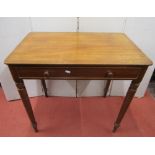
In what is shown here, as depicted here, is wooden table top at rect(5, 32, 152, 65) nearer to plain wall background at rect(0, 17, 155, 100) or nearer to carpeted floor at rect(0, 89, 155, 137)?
plain wall background at rect(0, 17, 155, 100)

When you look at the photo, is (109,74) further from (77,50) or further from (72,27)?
(72,27)

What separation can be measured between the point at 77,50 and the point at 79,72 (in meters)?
0.16

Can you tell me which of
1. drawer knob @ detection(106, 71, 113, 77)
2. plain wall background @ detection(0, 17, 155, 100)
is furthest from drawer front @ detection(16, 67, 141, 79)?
plain wall background @ detection(0, 17, 155, 100)

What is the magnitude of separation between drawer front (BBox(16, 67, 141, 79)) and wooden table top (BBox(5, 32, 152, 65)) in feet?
0.15

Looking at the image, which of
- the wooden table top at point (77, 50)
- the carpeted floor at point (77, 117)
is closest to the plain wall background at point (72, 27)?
the wooden table top at point (77, 50)

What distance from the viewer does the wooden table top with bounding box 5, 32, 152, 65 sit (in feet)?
2.72

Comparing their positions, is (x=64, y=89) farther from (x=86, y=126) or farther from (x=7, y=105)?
(x=7, y=105)

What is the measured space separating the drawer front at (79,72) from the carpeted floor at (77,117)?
0.60 meters

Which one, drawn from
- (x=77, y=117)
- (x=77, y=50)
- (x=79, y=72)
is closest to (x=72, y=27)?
(x=77, y=50)

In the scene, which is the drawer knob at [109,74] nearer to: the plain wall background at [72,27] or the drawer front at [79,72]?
the drawer front at [79,72]

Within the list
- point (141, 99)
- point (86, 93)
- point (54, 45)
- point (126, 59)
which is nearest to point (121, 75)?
point (126, 59)

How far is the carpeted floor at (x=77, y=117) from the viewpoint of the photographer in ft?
4.14

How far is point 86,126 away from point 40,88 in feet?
2.04

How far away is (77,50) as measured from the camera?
94 cm
